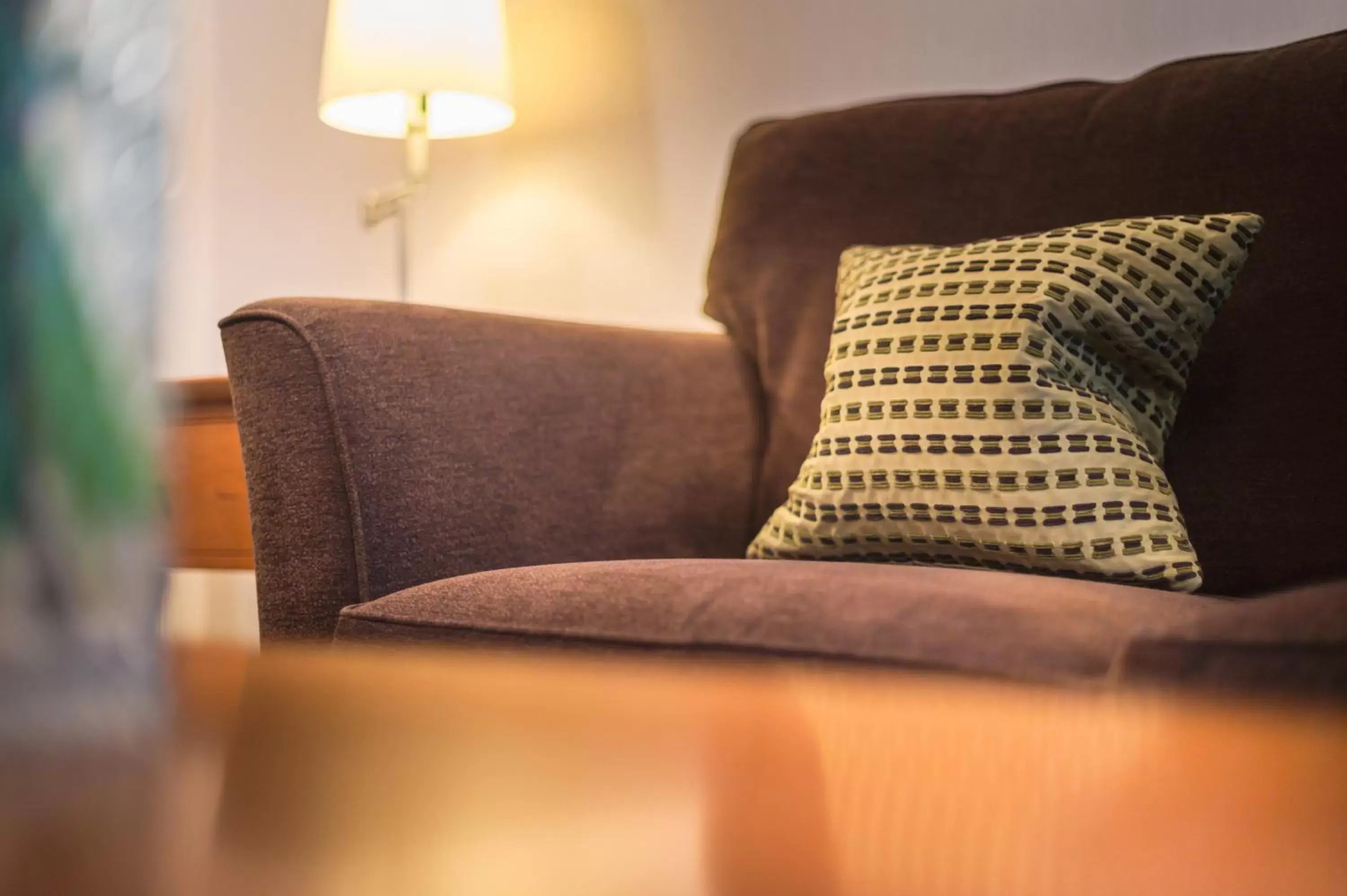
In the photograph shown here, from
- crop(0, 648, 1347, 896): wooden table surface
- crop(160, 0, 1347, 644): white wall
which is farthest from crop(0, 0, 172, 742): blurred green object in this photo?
crop(160, 0, 1347, 644): white wall

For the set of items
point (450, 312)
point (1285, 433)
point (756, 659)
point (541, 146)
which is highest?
point (541, 146)

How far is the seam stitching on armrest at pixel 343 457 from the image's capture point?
1100 millimetres

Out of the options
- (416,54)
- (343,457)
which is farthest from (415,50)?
(343,457)

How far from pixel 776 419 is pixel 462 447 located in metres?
0.42

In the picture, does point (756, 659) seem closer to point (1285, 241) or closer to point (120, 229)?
point (120, 229)

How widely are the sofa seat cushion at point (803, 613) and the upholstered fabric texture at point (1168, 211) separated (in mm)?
210

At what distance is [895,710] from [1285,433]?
0.99 metres

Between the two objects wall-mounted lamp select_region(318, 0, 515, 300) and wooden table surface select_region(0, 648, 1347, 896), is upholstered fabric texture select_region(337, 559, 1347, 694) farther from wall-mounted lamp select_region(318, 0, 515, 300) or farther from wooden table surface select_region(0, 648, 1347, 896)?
wall-mounted lamp select_region(318, 0, 515, 300)

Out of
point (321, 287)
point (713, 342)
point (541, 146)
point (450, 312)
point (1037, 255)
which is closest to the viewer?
point (1037, 255)

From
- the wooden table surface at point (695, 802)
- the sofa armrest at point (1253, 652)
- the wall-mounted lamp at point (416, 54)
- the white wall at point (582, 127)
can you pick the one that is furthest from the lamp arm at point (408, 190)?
the wooden table surface at point (695, 802)

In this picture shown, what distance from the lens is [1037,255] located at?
1.15 metres

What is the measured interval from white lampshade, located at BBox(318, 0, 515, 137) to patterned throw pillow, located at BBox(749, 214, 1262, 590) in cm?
96

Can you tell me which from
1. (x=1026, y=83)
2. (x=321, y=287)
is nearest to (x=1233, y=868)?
(x=1026, y=83)

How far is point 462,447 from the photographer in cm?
122
